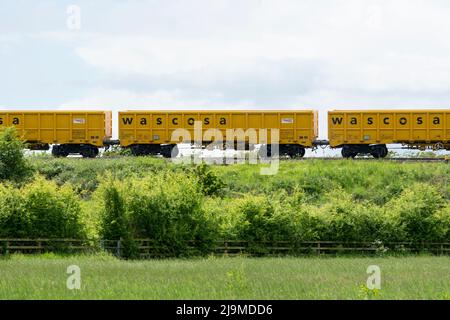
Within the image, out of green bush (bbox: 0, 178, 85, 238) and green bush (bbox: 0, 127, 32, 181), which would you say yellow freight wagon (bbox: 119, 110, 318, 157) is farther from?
green bush (bbox: 0, 178, 85, 238)

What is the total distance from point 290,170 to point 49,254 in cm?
1564

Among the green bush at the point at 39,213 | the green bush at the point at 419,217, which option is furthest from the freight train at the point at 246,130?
the green bush at the point at 39,213

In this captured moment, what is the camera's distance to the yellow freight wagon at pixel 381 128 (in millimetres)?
52625

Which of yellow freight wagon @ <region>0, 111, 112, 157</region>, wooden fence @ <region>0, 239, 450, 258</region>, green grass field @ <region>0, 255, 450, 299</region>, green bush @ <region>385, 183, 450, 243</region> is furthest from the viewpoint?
yellow freight wagon @ <region>0, 111, 112, 157</region>

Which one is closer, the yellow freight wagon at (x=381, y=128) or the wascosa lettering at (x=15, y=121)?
the yellow freight wagon at (x=381, y=128)

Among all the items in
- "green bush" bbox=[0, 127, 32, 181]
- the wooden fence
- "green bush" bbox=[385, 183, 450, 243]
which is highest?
"green bush" bbox=[0, 127, 32, 181]

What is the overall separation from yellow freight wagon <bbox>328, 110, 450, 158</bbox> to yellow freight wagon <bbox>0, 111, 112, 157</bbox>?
1377 centimetres

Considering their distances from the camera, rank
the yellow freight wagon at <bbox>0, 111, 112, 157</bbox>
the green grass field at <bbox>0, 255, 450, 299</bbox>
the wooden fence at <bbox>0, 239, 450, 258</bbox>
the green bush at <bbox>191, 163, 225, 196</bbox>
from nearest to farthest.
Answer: the green grass field at <bbox>0, 255, 450, 299</bbox> → the wooden fence at <bbox>0, 239, 450, 258</bbox> → the green bush at <bbox>191, 163, 225, 196</bbox> → the yellow freight wagon at <bbox>0, 111, 112, 157</bbox>

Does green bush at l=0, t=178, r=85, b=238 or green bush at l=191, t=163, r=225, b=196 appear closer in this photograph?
green bush at l=0, t=178, r=85, b=238

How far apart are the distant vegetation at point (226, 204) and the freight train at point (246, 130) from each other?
208 inches

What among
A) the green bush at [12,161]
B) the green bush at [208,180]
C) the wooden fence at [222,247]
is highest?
the green bush at [12,161]

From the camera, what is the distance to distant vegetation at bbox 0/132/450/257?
36.0m

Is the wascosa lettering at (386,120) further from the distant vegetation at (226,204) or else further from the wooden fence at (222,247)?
the wooden fence at (222,247)

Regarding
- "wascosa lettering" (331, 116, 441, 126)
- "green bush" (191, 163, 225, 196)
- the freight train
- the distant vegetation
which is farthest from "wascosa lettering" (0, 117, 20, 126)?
"wascosa lettering" (331, 116, 441, 126)
